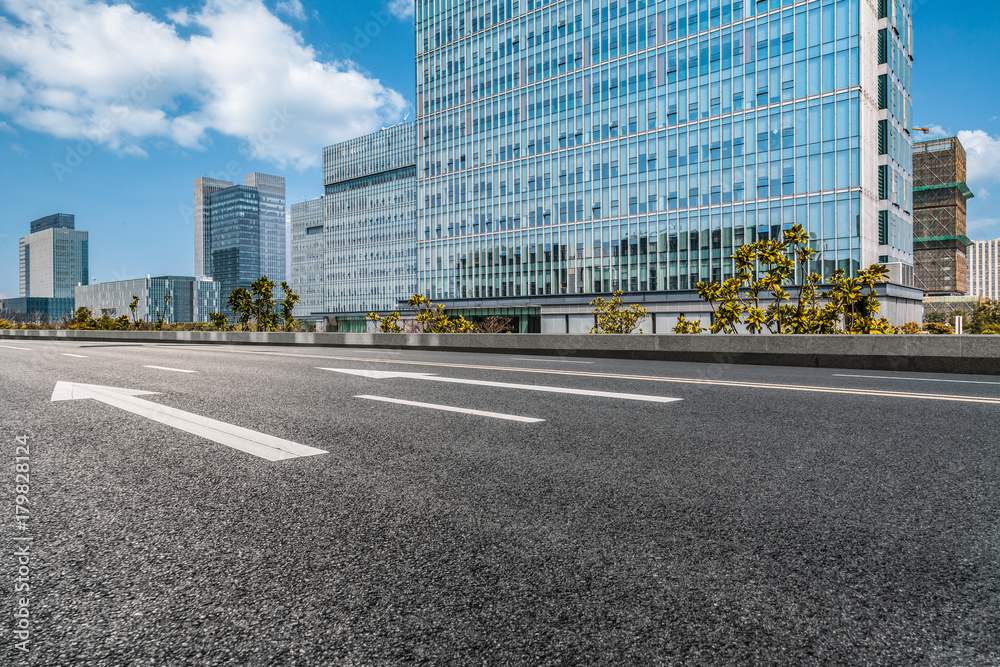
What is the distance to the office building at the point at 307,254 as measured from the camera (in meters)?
142

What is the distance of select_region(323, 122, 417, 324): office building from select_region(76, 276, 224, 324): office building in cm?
3309

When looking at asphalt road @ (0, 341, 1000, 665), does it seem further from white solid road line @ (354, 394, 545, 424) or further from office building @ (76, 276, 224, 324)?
office building @ (76, 276, 224, 324)

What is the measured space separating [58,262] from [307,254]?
230 ft

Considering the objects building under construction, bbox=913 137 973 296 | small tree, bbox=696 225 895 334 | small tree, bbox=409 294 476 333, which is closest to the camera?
small tree, bbox=696 225 895 334

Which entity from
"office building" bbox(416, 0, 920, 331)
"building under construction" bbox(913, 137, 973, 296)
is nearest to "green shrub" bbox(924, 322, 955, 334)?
"office building" bbox(416, 0, 920, 331)

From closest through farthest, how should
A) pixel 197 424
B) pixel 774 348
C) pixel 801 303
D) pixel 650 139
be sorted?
pixel 197 424 < pixel 774 348 < pixel 801 303 < pixel 650 139

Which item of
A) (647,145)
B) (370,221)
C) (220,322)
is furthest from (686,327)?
(370,221)

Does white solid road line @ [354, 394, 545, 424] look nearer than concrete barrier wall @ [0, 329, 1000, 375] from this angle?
Yes

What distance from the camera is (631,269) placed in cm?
6575

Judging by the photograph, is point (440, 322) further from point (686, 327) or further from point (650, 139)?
point (650, 139)

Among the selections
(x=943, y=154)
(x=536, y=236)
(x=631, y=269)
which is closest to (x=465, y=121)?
(x=536, y=236)

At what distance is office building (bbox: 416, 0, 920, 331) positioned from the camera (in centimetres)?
5425

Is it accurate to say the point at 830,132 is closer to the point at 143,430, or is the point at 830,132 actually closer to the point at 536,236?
the point at 536,236

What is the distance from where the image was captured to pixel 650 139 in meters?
64.9
